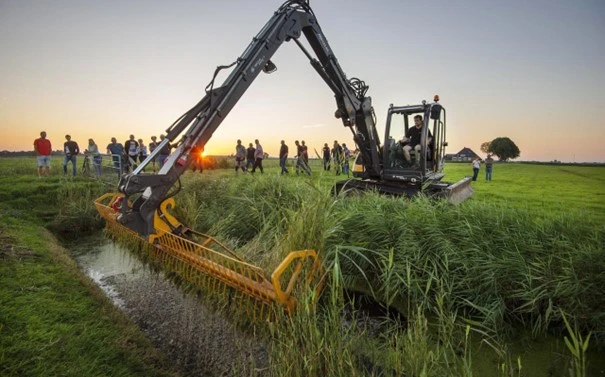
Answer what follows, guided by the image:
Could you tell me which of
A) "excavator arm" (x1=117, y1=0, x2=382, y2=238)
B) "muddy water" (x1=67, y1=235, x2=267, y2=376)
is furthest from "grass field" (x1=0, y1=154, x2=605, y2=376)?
"excavator arm" (x1=117, y1=0, x2=382, y2=238)

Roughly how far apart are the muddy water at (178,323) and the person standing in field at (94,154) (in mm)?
7517

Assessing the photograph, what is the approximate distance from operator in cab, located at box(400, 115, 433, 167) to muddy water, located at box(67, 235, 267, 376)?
5590 mm

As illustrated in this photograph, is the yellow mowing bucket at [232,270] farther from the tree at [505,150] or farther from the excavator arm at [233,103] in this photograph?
the tree at [505,150]

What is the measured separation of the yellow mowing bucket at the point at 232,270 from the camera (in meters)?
2.68

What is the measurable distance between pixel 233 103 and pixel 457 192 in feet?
17.4

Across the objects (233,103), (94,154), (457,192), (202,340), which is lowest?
(202,340)

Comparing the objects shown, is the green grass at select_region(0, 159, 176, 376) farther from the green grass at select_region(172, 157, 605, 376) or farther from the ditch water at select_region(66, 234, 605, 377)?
the green grass at select_region(172, 157, 605, 376)

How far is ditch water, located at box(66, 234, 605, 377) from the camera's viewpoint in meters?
2.62

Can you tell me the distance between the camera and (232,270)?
11.1 feet

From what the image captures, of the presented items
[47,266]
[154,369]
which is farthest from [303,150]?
[154,369]

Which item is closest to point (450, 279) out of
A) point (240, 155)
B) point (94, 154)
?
point (94, 154)

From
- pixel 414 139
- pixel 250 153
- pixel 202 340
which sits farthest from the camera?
pixel 250 153

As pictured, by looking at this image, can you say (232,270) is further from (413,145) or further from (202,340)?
(413,145)

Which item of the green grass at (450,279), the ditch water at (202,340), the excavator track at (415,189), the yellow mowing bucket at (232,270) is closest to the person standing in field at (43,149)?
the yellow mowing bucket at (232,270)
